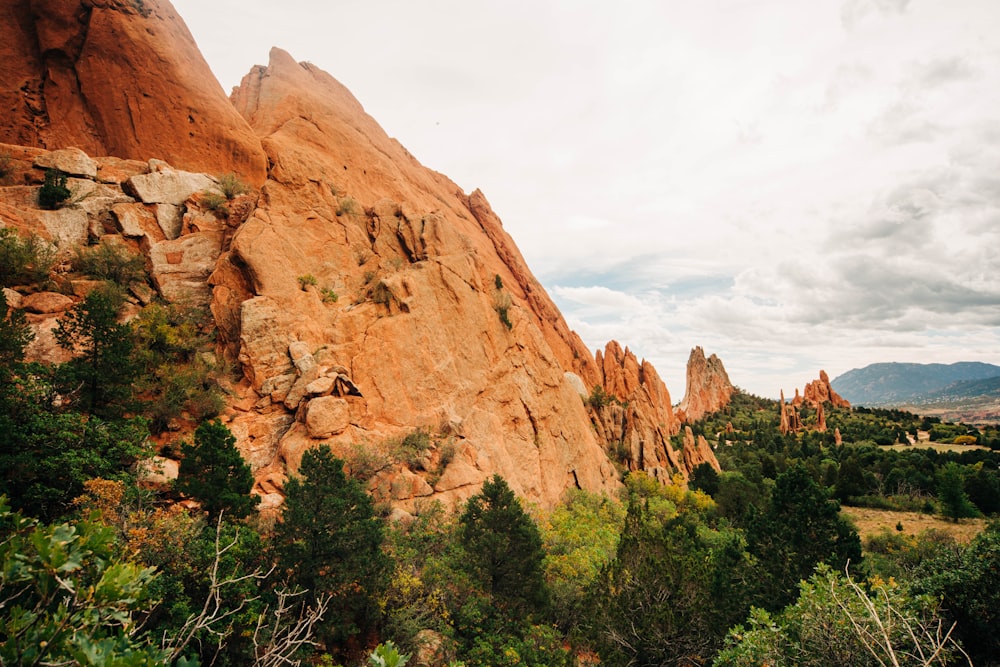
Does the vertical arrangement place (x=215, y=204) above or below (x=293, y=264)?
above

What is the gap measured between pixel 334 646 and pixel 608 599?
29.5 ft

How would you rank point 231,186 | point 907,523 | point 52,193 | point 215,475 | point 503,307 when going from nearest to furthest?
point 215,475, point 52,193, point 231,186, point 503,307, point 907,523

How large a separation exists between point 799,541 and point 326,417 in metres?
21.1

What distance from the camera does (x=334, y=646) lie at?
12906 millimetres

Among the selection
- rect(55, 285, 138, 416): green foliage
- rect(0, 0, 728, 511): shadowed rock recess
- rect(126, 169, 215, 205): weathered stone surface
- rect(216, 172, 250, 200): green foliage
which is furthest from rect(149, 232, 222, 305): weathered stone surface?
rect(55, 285, 138, 416): green foliage

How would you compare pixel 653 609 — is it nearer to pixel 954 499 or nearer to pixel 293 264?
pixel 293 264

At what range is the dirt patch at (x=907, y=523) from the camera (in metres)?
36.1

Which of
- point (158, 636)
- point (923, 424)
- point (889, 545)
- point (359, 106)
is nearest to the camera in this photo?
point (158, 636)

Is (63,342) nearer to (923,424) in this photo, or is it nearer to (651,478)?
(651,478)

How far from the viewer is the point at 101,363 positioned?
1447cm

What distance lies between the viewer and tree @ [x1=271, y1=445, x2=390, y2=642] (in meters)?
12.1

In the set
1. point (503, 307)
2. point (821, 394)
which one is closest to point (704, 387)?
point (821, 394)

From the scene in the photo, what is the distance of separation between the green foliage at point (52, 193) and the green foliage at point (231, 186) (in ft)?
24.5

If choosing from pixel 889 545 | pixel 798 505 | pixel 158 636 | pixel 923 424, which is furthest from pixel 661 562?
pixel 923 424
